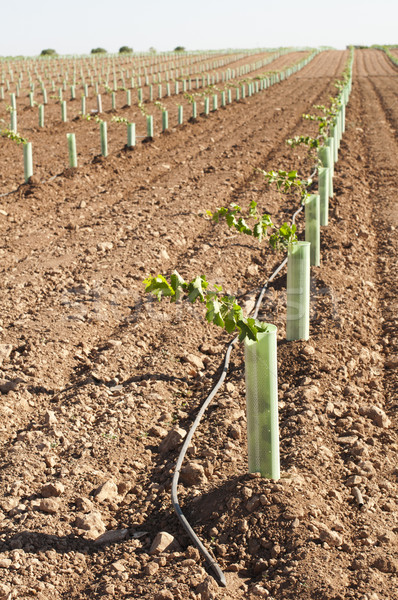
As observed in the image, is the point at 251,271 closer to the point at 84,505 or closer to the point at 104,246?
the point at 104,246

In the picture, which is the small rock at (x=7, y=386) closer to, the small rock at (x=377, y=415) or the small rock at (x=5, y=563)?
the small rock at (x=5, y=563)

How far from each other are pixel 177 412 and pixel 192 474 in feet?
2.77

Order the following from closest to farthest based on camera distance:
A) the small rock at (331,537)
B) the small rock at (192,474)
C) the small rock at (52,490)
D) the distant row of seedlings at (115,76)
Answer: the small rock at (331,537)
the small rock at (52,490)
the small rock at (192,474)
the distant row of seedlings at (115,76)

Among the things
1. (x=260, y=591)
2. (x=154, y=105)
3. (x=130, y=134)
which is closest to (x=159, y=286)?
(x=260, y=591)

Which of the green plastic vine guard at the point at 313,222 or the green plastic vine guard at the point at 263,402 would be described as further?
the green plastic vine guard at the point at 313,222

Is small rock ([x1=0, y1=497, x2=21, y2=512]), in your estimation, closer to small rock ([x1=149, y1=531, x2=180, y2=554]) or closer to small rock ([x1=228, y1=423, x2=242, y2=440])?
small rock ([x1=149, y1=531, x2=180, y2=554])

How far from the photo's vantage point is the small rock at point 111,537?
3279 mm

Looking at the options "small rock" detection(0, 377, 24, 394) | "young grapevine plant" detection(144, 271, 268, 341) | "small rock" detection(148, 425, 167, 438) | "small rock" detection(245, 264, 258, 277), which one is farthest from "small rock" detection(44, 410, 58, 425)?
"small rock" detection(245, 264, 258, 277)

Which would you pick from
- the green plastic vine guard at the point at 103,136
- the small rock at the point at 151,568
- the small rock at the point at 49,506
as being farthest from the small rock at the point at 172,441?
the green plastic vine guard at the point at 103,136

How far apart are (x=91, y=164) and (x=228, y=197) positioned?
3.74m

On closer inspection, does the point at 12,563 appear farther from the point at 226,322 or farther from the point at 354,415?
the point at 354,415

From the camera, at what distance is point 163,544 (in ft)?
10.3

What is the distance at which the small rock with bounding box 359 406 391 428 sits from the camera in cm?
425

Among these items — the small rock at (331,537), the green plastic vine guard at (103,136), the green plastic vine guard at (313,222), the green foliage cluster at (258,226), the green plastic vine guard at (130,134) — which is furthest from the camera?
the green plastic vine guard at (130,134)
